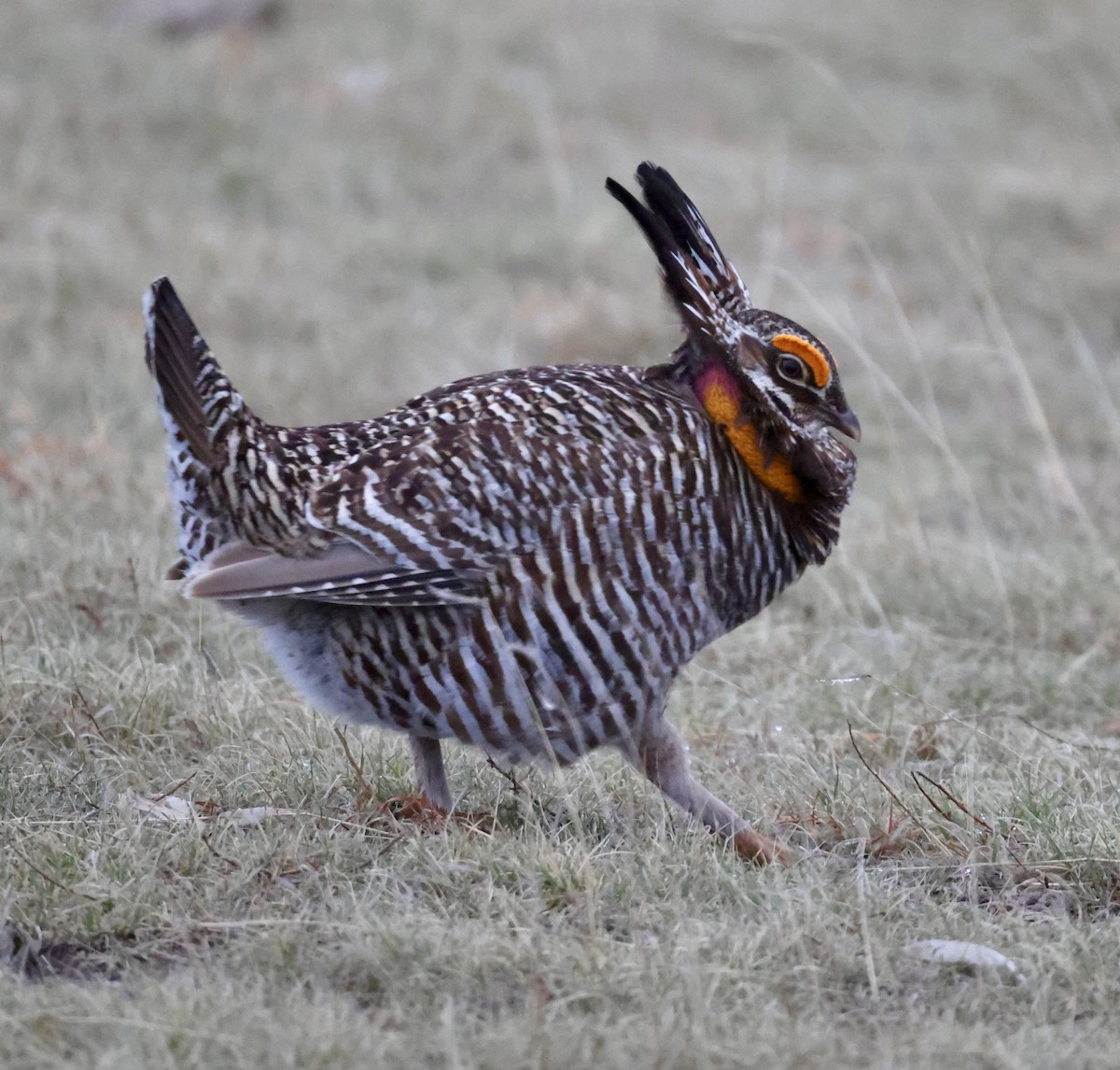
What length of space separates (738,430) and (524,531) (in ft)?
1.97

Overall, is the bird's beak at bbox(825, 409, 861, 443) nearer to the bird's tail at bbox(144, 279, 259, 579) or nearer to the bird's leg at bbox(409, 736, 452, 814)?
the bird's leg at bbox(409, 736, 452, 814)

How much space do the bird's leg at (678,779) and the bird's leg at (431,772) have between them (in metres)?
0.43

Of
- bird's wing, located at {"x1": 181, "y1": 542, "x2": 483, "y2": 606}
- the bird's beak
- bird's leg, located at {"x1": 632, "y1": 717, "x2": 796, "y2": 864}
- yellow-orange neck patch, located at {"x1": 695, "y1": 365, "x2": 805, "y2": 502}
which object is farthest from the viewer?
the bird's beak

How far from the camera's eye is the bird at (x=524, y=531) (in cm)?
340

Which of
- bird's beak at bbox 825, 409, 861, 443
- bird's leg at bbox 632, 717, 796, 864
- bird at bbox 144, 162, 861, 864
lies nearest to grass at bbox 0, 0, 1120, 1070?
bird's leg at bbox 632, 717, 796, 864

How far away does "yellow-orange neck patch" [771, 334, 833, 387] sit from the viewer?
377cm

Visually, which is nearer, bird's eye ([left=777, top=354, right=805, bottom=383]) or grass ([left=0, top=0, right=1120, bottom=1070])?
grass ([left=0, top=0, right=1120, bottom=1070])

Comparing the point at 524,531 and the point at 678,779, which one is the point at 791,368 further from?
the point at 678,779

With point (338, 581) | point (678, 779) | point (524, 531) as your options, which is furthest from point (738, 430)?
point (338, 581)

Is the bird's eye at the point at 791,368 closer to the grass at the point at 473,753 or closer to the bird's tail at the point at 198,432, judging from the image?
the grass at the point at 473,753

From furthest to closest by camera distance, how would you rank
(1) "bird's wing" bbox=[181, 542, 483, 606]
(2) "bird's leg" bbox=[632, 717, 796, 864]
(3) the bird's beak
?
(3) the bird's beak
(2) "bird's leg" bbox=[632, 717, 796, 864]
(1) "bird's wing" bbox=[181, 542, 483, 606]

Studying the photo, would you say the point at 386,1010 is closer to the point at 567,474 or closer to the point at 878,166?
the point at 567,474

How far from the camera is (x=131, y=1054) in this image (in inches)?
101

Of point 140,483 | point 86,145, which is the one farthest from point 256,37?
point 140,483
